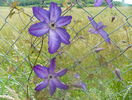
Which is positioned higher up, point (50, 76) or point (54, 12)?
point (54, 12)

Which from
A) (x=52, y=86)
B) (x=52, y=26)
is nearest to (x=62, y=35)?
(x=52, y=26)

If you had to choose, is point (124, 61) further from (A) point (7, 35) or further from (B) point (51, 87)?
(A) point (7, 35)

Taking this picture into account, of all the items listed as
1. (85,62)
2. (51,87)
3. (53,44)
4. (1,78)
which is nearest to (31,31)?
(53,44)

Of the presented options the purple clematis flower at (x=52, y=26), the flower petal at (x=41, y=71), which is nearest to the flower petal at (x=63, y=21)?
the purple clematis flower at (x=52, y=26)

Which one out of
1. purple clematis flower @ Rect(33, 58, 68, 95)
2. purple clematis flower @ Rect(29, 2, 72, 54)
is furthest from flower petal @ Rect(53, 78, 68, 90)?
purple clematis flower @ Rect(29, 2, 72, 54)

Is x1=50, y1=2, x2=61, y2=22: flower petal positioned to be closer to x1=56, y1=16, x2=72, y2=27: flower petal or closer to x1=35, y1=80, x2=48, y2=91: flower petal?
x1=56, y1=16, x2=72, y2=27: flower petal

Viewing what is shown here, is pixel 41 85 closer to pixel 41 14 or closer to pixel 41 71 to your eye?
pixel 41 71
